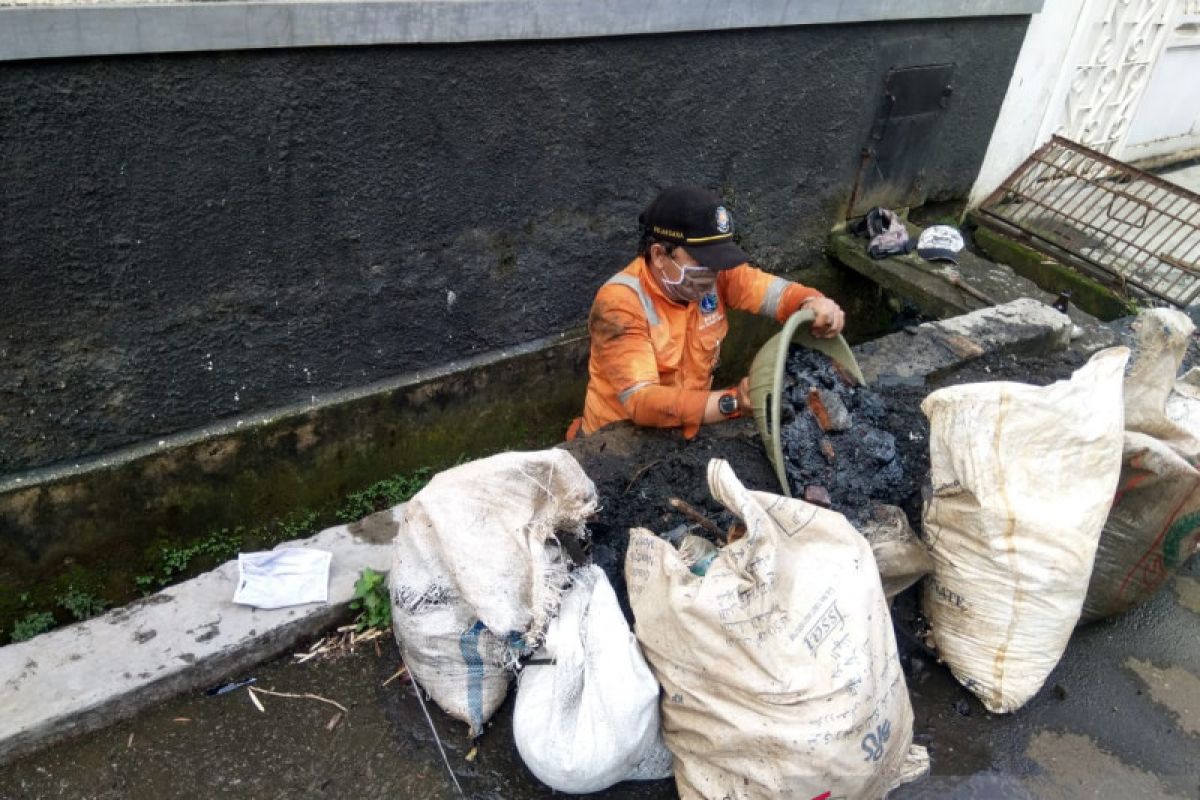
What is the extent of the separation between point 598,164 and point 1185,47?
19.1 ft

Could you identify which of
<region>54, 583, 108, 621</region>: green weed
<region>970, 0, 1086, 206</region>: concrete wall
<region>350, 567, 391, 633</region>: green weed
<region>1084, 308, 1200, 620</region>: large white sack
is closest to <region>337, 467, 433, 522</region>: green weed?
<region>54, 583, 108, 621</region>: green weed

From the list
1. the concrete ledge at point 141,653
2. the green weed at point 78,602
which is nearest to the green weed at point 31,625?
the green weed at point 78,602

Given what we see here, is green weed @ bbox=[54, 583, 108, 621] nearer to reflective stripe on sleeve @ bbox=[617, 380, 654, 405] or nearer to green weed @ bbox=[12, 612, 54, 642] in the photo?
green weed @ bbox=[12, 612, 54, 642]

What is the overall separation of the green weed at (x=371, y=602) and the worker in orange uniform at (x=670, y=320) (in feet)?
3.28

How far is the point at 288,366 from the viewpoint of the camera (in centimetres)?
350

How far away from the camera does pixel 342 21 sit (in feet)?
9.73

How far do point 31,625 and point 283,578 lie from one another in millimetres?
1368

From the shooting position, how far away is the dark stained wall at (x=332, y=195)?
2.77 m

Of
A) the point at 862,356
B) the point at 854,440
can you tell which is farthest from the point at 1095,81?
the point at 854,440

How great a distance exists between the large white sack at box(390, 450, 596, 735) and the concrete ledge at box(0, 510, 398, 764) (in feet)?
1.65

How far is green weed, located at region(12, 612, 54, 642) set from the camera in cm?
321

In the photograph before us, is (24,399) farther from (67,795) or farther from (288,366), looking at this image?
(67,795)

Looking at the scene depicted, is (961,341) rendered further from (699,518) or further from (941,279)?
(699,518)

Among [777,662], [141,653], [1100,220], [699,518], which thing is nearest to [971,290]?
[1100,220]
